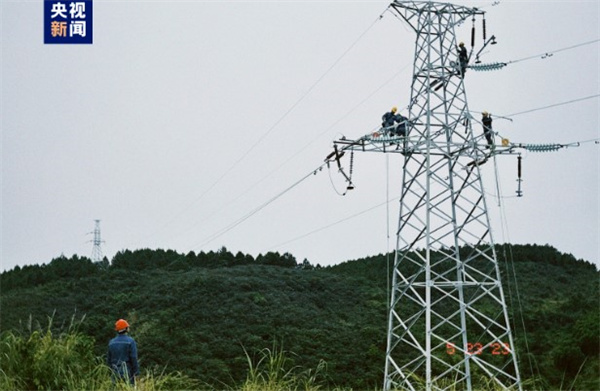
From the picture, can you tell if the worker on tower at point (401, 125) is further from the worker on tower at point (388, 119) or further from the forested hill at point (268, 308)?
the forested hill at point (268, 308)

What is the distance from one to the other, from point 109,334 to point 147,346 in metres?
3.42

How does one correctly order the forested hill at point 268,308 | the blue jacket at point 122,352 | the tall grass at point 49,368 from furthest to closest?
the forested hill at point 268,308 < the blue jacket at point 122,352 < the tall grass at point 49,368

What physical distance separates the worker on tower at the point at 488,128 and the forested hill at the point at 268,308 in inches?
345

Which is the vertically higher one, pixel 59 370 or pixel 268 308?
pixel 59 370

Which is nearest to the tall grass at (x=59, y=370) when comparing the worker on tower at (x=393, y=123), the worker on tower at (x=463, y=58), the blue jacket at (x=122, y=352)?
A: the blue jacket at (x=122, y=352)

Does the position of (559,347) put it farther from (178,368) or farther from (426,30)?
(426,30)

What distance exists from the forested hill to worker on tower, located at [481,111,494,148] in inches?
345

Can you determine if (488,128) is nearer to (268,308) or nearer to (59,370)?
(59,370)

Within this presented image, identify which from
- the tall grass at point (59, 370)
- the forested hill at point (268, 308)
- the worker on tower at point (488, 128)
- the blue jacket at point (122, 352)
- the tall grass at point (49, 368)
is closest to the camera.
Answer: the tall grass at point (59, 370)

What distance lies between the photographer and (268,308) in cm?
4131

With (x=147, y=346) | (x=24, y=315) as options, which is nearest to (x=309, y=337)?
(x=147, y=346)

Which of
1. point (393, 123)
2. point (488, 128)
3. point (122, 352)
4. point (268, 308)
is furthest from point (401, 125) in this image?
point (268, 308)

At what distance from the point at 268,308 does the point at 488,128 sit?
2616cm

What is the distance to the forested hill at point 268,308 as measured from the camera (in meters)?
32.7
